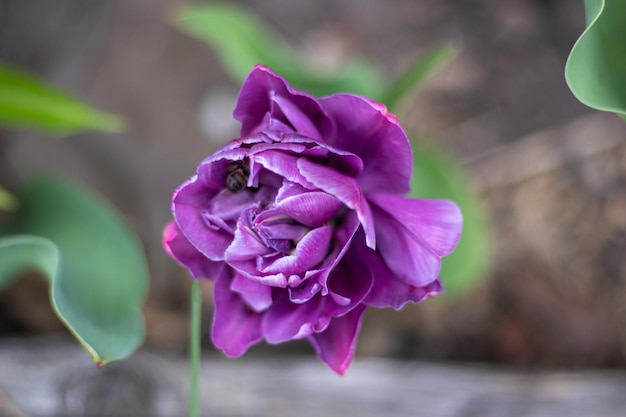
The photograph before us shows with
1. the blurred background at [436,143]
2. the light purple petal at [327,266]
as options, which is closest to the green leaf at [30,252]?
the light purple petal at [327,266]

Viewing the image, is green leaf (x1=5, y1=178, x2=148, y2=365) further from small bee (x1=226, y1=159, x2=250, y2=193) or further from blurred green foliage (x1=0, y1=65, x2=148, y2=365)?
small bee (x1=226, y1=159, x2=250, y2=193)

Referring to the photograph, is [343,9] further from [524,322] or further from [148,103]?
[524,322]

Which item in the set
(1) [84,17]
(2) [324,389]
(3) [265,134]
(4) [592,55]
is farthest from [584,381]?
(1) [84,17]

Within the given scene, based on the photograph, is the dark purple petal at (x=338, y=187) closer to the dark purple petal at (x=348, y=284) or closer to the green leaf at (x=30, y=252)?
the dark purple petal at (x=348, y=284)

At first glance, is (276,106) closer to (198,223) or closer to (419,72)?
(198,223)

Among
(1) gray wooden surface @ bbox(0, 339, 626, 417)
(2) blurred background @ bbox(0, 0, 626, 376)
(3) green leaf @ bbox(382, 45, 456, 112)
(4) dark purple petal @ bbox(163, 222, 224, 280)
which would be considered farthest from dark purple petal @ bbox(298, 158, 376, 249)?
(2) blurred background @ bbox(0, 0, 626, 376)


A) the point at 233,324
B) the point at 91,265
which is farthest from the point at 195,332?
the point at 91,265
